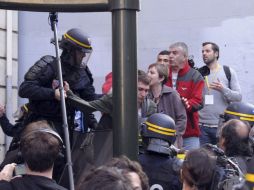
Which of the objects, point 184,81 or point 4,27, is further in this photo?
point 4,27

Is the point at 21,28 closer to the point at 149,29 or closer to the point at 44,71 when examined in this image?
the point at 149,29

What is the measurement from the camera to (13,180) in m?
3.91

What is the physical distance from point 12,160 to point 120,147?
45.5 inches

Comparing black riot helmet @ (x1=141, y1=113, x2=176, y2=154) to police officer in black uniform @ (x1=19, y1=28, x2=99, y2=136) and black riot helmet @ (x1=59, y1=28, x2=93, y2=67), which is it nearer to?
police officer in black uniform @ (x1=19, y1=28, x2=99, y2=136)

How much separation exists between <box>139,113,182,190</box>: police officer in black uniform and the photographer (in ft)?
3.39

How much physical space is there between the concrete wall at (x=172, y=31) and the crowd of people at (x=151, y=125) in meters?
0.79

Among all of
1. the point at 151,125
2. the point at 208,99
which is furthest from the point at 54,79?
the point at 208,99

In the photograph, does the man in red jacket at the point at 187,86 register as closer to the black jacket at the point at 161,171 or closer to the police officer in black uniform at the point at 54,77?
the police officer in black uniform at the point at 54,77

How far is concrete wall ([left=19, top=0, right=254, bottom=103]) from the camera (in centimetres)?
915

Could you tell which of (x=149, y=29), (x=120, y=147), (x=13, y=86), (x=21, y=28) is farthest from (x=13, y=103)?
(x=120, y=147)

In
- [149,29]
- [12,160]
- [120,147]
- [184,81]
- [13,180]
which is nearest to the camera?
[13,180]

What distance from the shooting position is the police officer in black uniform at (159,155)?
16.1 feet

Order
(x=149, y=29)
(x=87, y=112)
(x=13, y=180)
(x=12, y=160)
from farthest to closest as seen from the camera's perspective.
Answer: (x=149, y=29) → (x=87, y=112) → (x=12, y=160) → (x=13, y=180)

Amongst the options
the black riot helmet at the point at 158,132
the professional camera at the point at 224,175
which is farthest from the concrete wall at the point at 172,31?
the professional camera at the point at 224,175
